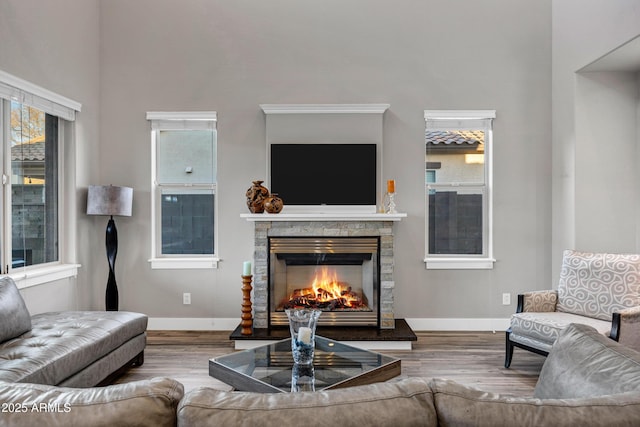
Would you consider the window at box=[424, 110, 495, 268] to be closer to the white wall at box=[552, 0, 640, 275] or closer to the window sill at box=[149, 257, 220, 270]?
the white wall at box=[552, 0, 640, 275]

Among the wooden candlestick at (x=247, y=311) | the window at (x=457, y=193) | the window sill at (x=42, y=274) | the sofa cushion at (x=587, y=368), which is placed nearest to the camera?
the sofa cushion at (x=587, y=368)

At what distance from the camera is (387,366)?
2.45 metres

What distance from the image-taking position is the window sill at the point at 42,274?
345 cm

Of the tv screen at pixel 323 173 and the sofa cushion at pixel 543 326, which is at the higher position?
the tv screen at pixel 323 173

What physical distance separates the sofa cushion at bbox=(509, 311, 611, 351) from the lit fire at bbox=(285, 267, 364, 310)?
1.48 m

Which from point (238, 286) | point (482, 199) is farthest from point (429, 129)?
point (238, 286)

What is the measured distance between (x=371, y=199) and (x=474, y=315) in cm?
167

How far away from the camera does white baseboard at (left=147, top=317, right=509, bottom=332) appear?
455 centimetres

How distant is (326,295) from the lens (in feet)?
14.3

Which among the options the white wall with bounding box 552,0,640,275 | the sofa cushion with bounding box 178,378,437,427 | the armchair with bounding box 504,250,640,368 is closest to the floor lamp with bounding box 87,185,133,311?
the sofa cushion with bounding box 178,378,437,427

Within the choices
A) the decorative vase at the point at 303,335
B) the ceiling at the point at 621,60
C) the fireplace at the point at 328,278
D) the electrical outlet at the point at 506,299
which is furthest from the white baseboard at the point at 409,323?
the ceiling at the point at 621,60

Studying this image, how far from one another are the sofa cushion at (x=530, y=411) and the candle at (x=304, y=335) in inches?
56.8

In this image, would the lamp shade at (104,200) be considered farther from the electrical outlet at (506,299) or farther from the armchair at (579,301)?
the electrical outlet at (506,299)

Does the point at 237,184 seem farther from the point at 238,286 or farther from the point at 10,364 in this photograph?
the point at 10,364
